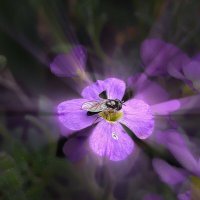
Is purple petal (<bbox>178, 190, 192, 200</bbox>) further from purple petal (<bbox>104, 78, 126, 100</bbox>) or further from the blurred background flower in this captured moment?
purple petal (<bbox>104, 78, 126, 100</bbox>)

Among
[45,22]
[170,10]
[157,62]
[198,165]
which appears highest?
[45,22]

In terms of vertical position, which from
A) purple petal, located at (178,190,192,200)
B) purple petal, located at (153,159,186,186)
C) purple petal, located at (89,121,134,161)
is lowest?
purple petal, located at (178,190,192,200)

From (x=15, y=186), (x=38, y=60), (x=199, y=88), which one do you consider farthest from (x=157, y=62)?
(x=38, y=60)

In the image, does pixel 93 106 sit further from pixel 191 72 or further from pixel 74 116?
pixel 191 72

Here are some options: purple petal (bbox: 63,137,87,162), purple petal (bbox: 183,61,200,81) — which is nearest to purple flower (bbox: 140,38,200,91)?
purple petal (bbox: 183,61,200,81)

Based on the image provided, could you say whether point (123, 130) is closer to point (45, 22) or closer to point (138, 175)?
point (138, 175)

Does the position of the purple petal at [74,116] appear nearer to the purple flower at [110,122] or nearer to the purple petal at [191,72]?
the purple flower at [110,122]
